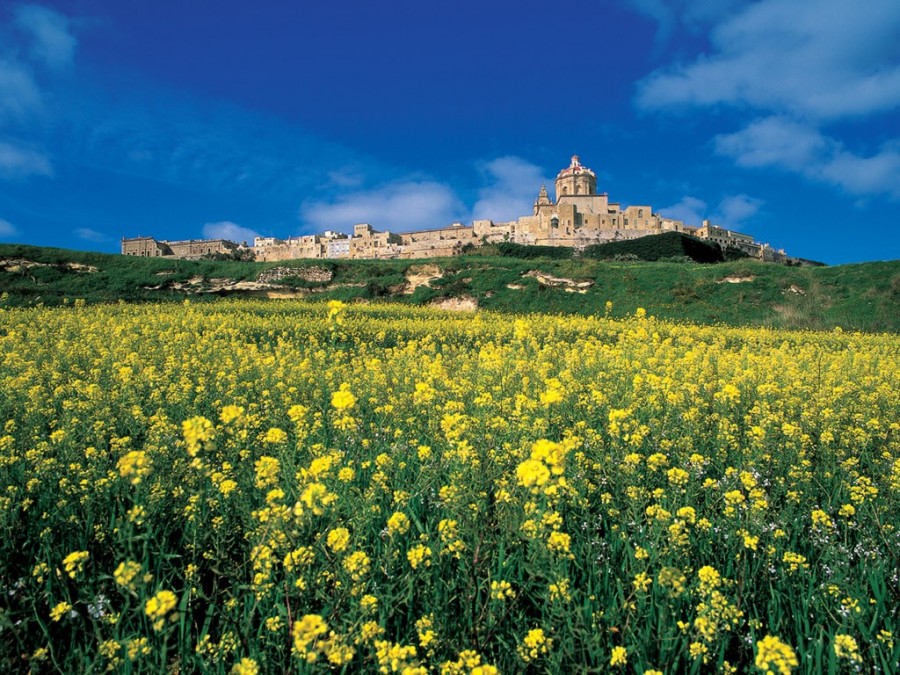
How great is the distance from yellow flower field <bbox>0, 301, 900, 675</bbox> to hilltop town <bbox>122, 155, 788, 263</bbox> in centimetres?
6577

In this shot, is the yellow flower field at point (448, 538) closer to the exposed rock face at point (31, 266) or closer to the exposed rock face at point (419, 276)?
the exposed rock face at point (419, 276)

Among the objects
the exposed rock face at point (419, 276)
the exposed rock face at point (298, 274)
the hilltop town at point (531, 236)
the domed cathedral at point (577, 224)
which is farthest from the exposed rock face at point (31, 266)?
the domed cathedral at point (577, 224)

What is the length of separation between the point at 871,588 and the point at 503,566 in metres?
1.90

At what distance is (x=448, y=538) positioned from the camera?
2.12 metres

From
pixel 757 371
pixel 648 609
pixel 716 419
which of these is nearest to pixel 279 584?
pixel 648 609

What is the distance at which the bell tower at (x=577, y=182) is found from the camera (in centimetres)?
9981

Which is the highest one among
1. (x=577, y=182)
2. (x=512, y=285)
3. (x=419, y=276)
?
(x=577, y=182)

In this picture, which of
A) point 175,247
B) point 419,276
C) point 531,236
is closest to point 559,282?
point 419,276

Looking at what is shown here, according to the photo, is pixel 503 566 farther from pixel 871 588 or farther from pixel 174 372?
pixel 174 372

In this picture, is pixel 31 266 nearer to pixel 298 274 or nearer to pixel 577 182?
pixel 298 274

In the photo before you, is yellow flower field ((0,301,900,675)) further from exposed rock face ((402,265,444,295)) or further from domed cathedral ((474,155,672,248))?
domed cathedral ((474,155,672,248))

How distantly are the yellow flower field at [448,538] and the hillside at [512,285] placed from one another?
2213 cm

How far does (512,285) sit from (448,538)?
28538 mm

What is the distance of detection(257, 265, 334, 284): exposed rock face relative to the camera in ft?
108
